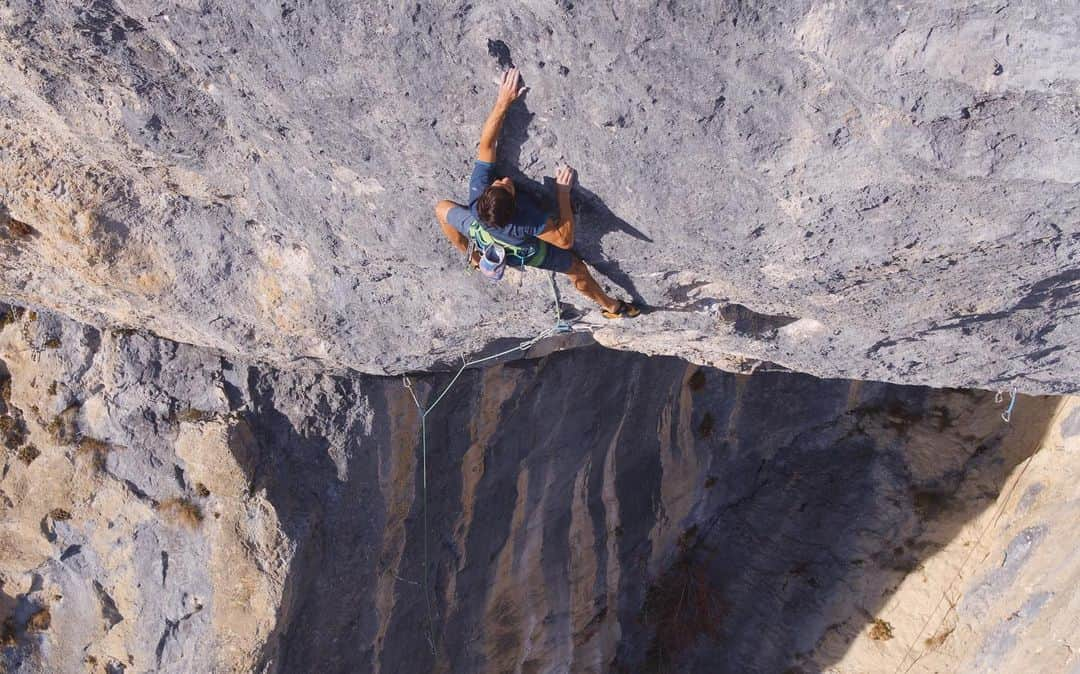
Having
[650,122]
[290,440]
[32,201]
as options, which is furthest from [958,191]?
[32,201]

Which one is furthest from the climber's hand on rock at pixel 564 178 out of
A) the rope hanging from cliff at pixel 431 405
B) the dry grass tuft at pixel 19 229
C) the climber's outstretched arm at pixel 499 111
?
the dry grass tuft at pixel 19 229

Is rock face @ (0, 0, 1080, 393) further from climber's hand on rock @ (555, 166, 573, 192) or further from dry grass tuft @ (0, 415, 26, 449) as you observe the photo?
dry grass tuft @ (0, 415, 26, 449)

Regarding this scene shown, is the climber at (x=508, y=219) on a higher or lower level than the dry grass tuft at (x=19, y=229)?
lower

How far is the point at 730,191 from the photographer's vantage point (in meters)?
3.13

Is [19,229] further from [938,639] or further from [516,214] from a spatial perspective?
[938,639]

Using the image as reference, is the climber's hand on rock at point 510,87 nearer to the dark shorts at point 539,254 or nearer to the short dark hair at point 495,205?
the short dark hair at point 495,205

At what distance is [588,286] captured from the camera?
3.89 meters

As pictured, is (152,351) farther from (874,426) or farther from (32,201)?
(874,426)

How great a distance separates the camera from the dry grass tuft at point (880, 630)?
25.8 ft

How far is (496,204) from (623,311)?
1293 millimetres

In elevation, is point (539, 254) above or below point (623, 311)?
below

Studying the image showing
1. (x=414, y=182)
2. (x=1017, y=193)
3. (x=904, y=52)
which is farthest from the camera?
(x=414, y=182)

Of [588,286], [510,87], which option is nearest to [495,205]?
[510,87]

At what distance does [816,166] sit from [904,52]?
1.66ft
